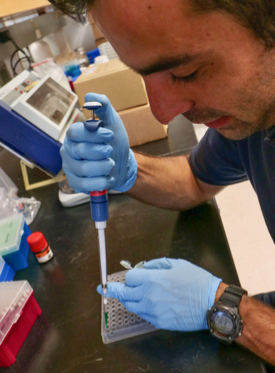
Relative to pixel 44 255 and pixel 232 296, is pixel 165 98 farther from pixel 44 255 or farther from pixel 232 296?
pixel 44 255

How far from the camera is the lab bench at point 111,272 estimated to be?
0.69 metres

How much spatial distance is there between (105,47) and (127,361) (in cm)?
302

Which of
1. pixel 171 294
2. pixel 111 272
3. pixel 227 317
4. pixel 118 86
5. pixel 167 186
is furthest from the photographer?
pixel 118 86

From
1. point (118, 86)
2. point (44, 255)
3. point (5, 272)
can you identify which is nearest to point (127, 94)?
point (118, 86)

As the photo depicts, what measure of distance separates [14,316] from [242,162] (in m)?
0.87

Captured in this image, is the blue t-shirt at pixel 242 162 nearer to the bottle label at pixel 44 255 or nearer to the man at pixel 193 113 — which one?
the man at pixel 193 113

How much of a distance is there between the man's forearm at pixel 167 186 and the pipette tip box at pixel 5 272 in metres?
0.52

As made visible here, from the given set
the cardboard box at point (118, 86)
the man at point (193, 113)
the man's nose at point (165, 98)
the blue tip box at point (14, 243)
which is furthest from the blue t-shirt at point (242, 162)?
the blue tip box at point (14, 243)

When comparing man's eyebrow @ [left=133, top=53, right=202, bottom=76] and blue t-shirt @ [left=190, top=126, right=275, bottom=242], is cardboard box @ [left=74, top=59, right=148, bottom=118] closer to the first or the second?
blue t-shirt @ [left=190, top=126, right=275, bottom=242]

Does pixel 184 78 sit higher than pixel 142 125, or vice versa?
pixel 184 78

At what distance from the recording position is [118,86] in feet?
5.47

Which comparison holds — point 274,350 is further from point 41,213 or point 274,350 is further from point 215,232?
point 41,213

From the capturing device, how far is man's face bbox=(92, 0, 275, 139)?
1.65 feet

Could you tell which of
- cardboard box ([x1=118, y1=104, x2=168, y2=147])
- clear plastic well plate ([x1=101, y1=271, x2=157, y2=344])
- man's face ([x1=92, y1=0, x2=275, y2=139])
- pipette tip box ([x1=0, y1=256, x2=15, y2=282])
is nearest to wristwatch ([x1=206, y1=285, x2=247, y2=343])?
clear plastic well plate ([x1=101, y1=271, x2=157, y2=344])
